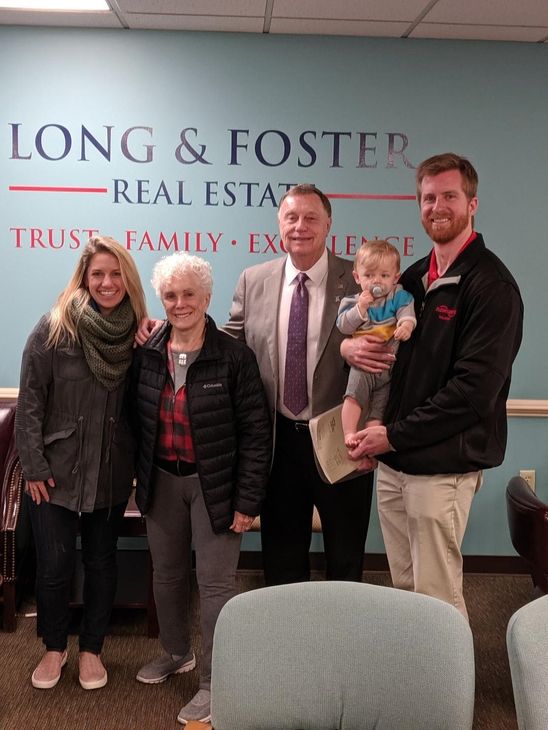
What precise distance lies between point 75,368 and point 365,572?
1989 millimetres

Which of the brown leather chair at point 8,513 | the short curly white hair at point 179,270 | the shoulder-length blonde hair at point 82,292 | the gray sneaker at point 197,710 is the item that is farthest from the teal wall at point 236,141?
the gray sneaker at point 197,710

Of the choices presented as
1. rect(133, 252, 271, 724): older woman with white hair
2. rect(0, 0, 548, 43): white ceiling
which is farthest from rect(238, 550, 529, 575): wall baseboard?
rect(0, 0, 548, 43): white ceiling

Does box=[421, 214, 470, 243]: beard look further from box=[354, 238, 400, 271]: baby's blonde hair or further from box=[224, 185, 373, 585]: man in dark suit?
box=[224, 185, 373, 585]: man in dark suit

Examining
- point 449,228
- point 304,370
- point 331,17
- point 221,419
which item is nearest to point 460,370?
point 449,228

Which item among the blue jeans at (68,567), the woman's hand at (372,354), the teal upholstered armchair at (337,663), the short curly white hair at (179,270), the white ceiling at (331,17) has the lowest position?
the blue jeans at (68,567)

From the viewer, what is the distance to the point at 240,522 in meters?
2.45

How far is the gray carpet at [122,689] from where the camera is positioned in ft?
8.19

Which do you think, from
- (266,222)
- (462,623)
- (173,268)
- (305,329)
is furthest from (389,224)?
(462,623)

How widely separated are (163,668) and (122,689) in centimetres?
16

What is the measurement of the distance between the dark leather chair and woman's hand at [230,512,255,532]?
962 mm

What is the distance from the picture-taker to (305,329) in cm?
249

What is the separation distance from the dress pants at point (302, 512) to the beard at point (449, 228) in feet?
2.48

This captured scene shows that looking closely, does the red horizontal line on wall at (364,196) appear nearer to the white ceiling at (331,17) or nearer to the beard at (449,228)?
the white ceiling at (331,17)

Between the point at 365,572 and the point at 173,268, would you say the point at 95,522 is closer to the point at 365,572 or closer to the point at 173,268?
the point at 173,268
